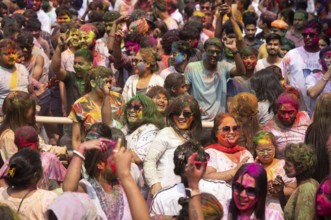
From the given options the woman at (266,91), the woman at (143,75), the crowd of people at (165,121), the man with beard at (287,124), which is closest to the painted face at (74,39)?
the crowd of people at (165,121)

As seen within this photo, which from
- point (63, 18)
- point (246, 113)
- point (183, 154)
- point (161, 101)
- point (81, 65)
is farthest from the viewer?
point (63, 18)

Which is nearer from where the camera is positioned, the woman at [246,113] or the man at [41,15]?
the woman at [246,113]

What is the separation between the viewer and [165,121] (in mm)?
10812

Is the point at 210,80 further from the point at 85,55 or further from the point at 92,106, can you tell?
the point at 92,106

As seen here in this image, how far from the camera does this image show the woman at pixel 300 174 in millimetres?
8922

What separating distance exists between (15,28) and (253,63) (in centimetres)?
359

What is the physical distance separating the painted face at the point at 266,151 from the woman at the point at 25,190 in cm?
259

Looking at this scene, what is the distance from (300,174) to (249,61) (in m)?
4.09

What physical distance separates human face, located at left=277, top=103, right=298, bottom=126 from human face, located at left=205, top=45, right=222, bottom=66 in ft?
6.50

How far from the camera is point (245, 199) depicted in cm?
813

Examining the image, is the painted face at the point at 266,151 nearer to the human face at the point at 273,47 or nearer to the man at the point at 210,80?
the man at the point at 210,80

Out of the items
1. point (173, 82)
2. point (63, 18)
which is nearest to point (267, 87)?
point (173, 82)

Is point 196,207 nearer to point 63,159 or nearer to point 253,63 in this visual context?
point 63,159

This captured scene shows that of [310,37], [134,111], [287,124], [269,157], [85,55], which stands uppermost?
[310,37]
